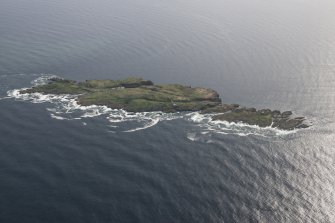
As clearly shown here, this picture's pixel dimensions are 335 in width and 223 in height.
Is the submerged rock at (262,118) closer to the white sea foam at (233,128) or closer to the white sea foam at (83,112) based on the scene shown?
the white sea foam at (233,128)

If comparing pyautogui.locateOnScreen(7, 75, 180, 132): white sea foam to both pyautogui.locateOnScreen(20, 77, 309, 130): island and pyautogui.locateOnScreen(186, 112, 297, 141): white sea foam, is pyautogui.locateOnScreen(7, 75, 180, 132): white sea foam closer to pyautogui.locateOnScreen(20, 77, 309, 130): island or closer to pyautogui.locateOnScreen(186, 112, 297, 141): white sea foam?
pyautogui.locateOnScreen(20, 77, 309, 130): island

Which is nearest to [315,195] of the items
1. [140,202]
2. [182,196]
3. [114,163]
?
[182,196]

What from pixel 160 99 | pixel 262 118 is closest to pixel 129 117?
pixel 160 99

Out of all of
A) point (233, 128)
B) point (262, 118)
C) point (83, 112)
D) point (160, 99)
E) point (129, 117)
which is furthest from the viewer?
point (160, 99)

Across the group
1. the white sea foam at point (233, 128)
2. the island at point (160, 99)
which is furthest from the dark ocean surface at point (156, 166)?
the island at point (160, 99)

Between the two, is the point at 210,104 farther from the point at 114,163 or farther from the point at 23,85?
the point at 23,85

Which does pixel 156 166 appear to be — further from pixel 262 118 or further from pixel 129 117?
pixel 262 118
